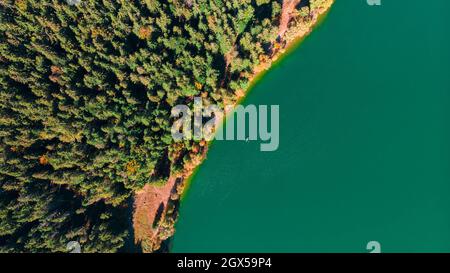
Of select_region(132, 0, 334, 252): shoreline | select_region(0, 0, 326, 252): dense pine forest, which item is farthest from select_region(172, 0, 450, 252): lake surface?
select_region(0, 0, 326, 252): dense pine forest

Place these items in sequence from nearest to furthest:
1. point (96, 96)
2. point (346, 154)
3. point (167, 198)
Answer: point (96, 96), point (167, 198), point (346, 154)

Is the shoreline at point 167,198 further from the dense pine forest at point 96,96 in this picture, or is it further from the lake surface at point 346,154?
the lake surface at point 346,154

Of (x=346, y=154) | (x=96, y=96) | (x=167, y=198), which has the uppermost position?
(x=96, y=96)

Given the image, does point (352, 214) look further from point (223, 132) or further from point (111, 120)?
point (111, 120)

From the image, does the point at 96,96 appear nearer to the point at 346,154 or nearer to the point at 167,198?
the point at 167,198

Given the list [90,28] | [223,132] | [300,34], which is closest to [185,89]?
[223,132]

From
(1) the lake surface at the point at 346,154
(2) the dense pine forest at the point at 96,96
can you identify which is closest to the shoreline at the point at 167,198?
(2) the dense pine forest at the point at 96,96

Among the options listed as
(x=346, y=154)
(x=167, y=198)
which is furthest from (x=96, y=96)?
(x=346, y=154)
